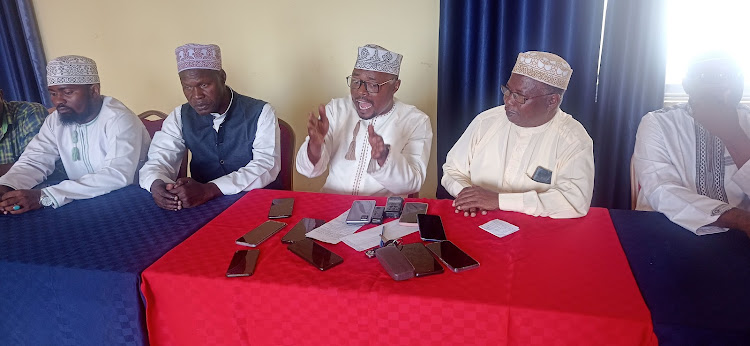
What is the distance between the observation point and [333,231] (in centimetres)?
166

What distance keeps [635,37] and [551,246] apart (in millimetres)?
1856

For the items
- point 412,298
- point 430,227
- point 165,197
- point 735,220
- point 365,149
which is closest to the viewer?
point 412,298

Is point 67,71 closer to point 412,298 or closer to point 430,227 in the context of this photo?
point 430,227

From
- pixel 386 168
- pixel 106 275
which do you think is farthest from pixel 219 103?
pixel 106 275

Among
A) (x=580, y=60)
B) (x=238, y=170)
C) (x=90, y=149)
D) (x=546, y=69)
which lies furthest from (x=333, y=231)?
(x=580, y=60)

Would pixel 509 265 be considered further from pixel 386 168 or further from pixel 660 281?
pixel 386 168

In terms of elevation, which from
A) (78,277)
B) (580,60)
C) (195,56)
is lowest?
A: (78,277)

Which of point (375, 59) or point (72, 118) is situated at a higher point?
point (375, 59)

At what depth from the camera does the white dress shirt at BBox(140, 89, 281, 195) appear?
230 centimetres

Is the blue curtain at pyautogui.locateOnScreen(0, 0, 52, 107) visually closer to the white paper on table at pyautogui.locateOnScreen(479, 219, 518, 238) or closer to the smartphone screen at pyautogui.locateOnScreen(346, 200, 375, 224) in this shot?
the smartphone screen at pyautogui.locateOnScreen(346, 200, 375, 224)

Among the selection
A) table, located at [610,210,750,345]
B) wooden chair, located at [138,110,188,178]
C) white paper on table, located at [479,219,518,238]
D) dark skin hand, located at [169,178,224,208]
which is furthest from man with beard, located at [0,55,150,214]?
table, located at [610,210,750,345]

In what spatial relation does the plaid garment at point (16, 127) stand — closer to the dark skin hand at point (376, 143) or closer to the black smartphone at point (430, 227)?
the dark skin hand at point (376, 143)

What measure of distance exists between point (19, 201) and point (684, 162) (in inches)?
113

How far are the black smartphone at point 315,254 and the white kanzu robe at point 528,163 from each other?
2.38 ft
